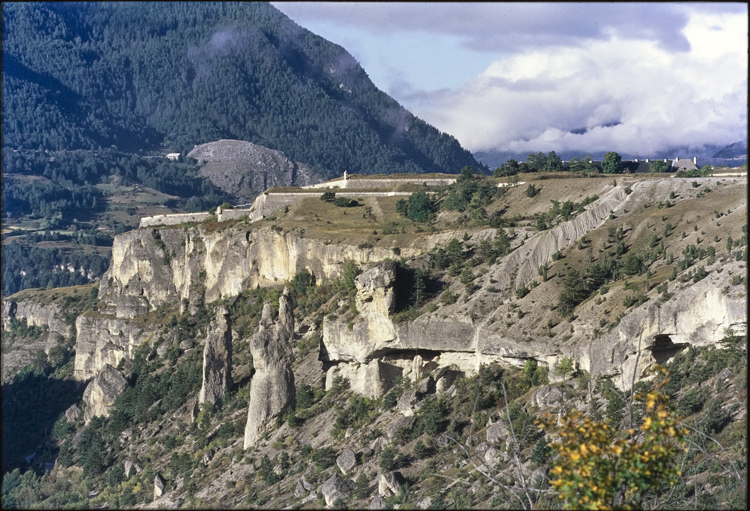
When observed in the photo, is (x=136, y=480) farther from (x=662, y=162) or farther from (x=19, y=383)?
(x=662, y=162)

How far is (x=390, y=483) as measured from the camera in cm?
4566

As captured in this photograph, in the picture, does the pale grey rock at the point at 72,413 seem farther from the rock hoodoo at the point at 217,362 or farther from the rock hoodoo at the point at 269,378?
the rock hoodoo at the point at 269,378

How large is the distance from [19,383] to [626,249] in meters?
68.4

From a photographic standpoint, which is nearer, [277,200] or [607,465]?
[607,465]

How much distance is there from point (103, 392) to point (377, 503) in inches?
1831

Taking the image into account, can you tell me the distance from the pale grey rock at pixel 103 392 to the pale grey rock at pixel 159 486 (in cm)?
2437

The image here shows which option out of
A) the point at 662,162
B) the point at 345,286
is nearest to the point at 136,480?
the point at 345,286

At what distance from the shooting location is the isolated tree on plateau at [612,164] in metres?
90.2

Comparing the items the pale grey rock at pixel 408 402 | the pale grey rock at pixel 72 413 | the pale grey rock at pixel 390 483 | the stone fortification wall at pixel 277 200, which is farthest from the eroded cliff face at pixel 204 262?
the pale grey rock at pixel 390 483

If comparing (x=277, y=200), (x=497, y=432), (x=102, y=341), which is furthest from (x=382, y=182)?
(x=497, y=432)

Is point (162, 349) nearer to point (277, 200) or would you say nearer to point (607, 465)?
point (277, 200)

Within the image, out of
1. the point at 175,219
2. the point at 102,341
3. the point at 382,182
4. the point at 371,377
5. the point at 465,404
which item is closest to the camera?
the point at 465,404

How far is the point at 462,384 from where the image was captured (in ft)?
174

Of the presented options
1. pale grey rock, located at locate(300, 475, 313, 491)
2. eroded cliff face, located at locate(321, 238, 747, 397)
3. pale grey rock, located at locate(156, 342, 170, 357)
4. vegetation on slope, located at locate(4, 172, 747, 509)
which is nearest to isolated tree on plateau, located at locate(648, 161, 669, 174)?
vegetation on slope, located at locate(4, 172, 747, 509)
